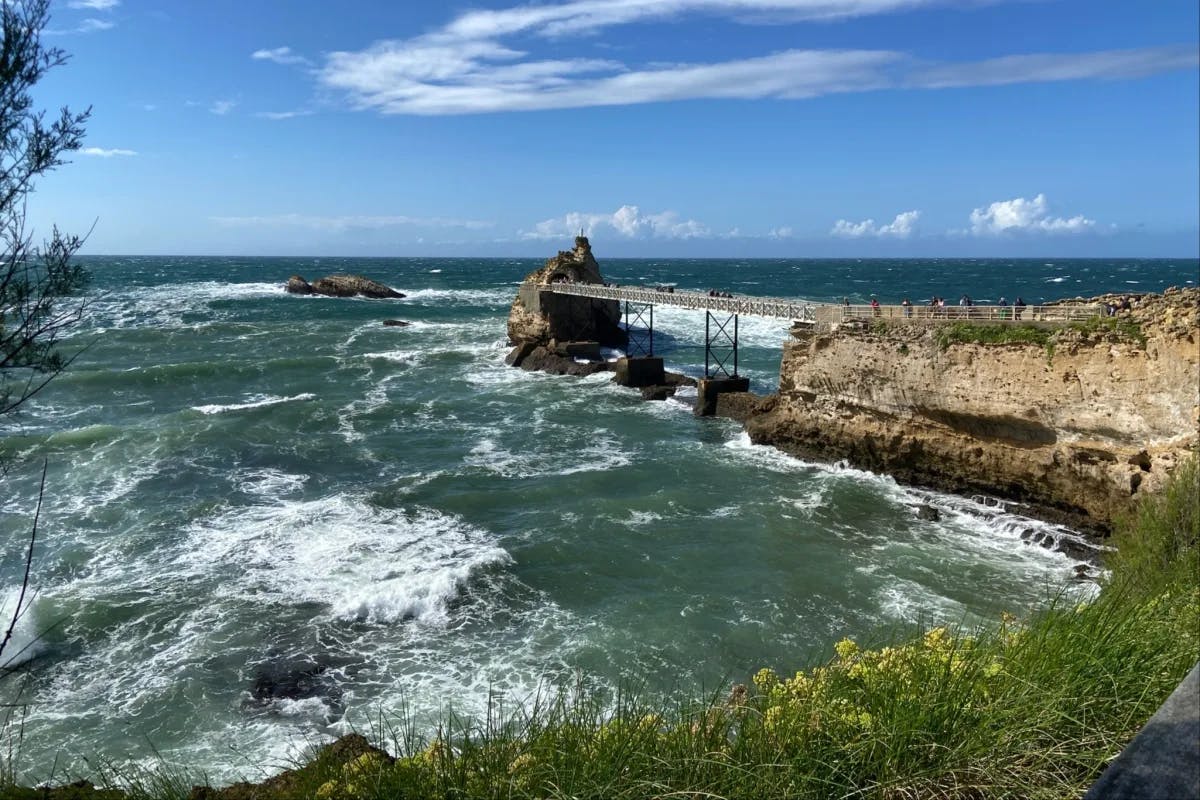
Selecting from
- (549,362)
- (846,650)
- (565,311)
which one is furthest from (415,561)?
(565,311)

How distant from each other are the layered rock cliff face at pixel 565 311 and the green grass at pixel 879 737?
Result: 143 ft

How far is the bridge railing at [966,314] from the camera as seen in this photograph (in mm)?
21594

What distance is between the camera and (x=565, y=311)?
4919 cm

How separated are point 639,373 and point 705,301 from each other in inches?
200

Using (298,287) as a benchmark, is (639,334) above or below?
below

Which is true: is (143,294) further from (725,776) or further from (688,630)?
(725,776)

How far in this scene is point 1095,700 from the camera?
14.6ft

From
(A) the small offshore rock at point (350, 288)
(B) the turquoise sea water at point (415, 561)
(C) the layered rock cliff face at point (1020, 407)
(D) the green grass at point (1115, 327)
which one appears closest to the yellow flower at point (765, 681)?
(B) the turquoise sea water at point (415, 561)

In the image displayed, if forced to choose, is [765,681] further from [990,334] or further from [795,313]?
[795,313]

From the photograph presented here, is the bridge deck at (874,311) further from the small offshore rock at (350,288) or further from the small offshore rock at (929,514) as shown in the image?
the small offshore rock at (350,288)

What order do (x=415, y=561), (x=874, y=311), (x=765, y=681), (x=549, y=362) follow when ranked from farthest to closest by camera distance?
(x=549, y=362), (x=874, y=311), (x=415, y=561), (x=765, y=681)

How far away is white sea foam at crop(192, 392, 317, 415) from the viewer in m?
34.3

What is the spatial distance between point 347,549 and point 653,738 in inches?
614

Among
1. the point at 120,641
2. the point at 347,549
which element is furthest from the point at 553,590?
the point at 120,641
